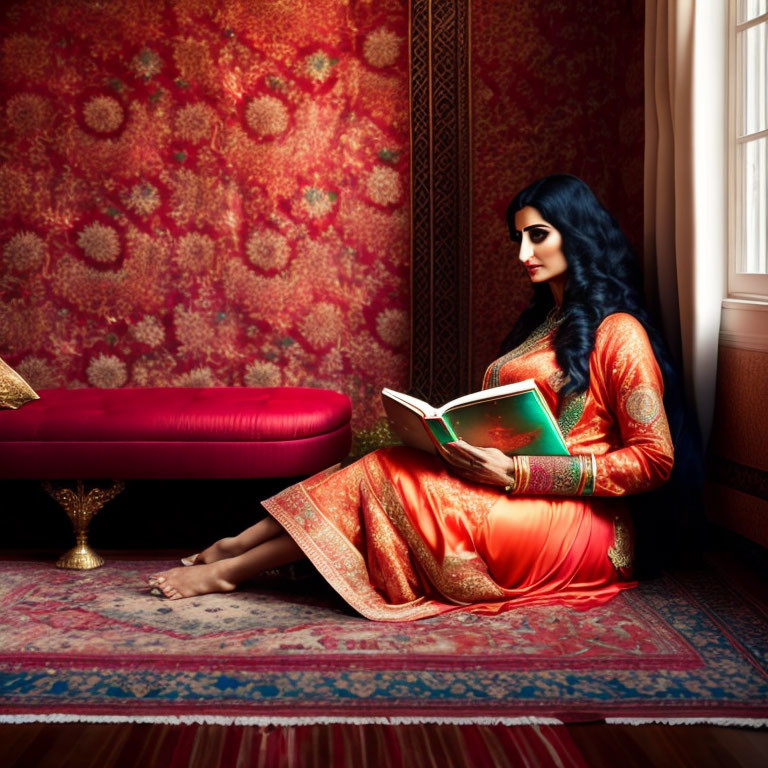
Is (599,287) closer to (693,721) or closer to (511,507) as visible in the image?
(511,507)

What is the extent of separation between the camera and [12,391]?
10.0ft

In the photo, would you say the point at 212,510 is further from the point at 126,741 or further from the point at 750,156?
the point at 750,156

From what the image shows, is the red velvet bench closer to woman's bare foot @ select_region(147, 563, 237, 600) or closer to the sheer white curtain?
woman's bare foot @ select_region(147, 563, 237, 600)

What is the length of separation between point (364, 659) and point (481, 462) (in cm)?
62

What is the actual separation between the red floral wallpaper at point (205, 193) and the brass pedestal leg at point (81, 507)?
112cm

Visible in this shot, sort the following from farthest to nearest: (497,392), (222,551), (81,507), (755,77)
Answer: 1. (81,507)
2. (755,77)
3. (222,551)
4. (497,392)

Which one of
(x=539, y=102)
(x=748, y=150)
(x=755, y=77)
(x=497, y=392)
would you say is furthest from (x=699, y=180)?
(x=539, y=102)

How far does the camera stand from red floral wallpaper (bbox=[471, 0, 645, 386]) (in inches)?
151

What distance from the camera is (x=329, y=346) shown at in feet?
13.2

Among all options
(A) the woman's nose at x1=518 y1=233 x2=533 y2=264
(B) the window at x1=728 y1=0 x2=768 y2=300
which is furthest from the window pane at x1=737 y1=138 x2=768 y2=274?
(A) the woman's nose at x1=518 y1=233 x2=533 y2=264

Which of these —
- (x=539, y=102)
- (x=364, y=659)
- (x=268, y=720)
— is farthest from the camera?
(x=539, y=102)

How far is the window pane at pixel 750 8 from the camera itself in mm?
2766

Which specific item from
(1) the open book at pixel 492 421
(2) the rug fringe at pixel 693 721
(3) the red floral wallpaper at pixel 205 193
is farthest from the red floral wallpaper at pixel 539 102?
(2) the rug fringe at pixel 693 721

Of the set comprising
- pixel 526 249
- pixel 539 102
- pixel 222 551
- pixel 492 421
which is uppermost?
pixel 539 102
